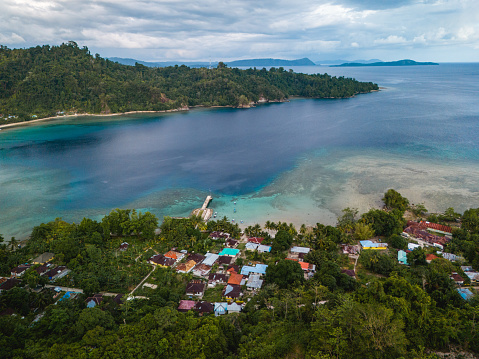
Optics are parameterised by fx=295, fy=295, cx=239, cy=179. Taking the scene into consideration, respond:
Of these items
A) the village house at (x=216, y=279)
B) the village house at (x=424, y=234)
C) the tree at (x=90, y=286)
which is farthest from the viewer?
the village house at (x=424, y=234)

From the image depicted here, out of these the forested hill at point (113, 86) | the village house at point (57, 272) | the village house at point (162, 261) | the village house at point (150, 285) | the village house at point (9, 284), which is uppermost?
the forested hill at point (113, 86)

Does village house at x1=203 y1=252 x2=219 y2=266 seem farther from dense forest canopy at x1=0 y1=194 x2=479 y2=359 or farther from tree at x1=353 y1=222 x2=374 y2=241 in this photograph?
tree at x1=353 y1=222 x2=374 y2=241

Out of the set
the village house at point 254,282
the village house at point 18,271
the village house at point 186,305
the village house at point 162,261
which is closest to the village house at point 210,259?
the village house at point 162,261

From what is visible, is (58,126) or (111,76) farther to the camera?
(111,76)

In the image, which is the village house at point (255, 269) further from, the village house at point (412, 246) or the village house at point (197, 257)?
the village house at point (412, 246)

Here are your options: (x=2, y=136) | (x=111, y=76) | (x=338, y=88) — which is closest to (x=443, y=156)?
(x=338, y=88)

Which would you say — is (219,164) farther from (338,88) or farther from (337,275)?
(338,88)
